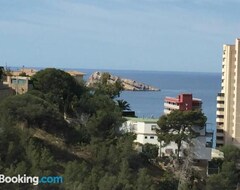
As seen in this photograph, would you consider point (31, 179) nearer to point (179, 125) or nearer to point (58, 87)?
point (179, 125)

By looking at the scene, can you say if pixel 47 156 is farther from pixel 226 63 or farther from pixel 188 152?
pixel 226 63

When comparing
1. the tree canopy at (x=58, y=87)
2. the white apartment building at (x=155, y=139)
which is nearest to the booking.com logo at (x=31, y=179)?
the white apartment building at (x=155, y=139)

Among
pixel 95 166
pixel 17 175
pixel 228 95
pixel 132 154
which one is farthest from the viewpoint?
pixel 228 95

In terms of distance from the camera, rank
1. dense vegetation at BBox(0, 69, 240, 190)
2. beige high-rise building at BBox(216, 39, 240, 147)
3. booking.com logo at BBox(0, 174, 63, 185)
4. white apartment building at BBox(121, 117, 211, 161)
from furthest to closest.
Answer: beige high-rise building at BBox(216, 39, 240, 147)
white apartment building at BBox(121, 117, 211, 161)
dense vegetation at BBox(0, 69, 240, 190)
booking.com logo at BBox(0, 174, 63, 185)

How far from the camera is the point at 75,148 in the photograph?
1888 centimetres

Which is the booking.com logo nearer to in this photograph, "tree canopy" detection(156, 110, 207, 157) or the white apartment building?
"tree canopy" detection(156, 110, 207, 157)

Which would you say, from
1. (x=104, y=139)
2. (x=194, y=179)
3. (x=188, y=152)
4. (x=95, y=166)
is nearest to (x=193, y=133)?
(x=188, y=152)

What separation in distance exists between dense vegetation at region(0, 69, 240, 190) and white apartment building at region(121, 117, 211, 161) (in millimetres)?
696

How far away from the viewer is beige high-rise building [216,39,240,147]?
27359 mm

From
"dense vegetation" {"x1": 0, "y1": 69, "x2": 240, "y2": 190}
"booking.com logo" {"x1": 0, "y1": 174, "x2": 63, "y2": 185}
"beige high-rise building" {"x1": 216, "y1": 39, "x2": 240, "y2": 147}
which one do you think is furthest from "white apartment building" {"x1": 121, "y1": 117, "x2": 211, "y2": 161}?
"booking.com logo" {"x1": 0, "y1": 174, "x2": 63, "y2": 185}

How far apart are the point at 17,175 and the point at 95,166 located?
4.67 meters

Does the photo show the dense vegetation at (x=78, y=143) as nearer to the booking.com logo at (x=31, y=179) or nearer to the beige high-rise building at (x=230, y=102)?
the booking.com logo at (x=31, y=179)

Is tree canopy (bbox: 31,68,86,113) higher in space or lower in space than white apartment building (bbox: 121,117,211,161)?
higher

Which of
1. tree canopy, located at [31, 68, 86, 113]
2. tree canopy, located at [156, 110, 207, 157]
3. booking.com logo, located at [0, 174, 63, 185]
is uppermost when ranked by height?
tree canopy, located at [31, 68, 86, 113]
